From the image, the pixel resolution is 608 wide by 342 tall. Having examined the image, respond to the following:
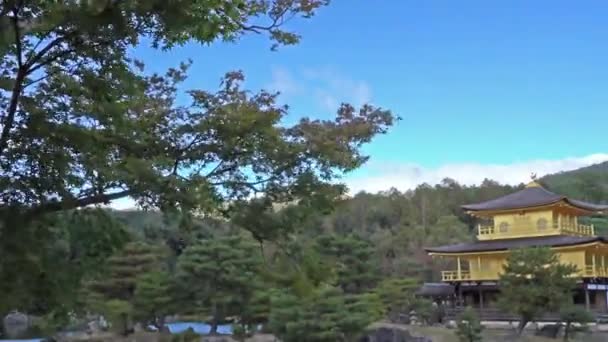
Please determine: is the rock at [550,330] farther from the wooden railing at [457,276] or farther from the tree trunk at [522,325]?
the wooden railing at [457,276]

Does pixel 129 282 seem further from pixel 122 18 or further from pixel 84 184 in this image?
pixel 122 18

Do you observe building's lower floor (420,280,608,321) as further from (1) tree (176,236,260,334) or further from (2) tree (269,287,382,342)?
(1) tree (176,236,260,334)

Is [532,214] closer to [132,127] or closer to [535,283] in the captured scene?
[535,283]

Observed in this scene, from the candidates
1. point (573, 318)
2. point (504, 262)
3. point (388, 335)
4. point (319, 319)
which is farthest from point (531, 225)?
point (319, 319)

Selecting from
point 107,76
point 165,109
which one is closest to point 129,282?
point 165,109

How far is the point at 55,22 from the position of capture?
8.84 ft

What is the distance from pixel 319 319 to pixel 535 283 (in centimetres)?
540

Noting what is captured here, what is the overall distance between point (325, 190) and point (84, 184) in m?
1.32

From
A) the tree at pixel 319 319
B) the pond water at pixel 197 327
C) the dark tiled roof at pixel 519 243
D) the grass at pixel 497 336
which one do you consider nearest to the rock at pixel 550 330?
the grass at pixel 497 336

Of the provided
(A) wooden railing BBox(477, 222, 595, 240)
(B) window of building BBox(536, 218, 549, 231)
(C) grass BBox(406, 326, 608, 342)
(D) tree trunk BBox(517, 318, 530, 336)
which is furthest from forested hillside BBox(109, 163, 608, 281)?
(D) tree trunk BBox(517, 318, 530, 336)

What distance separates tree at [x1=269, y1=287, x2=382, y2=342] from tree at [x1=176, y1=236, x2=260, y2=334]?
9.03ft

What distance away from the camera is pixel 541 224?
2159cm

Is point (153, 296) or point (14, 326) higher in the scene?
point (153, 296)

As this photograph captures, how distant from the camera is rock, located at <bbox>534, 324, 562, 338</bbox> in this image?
1739cm
